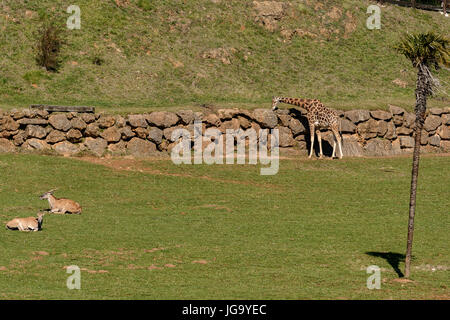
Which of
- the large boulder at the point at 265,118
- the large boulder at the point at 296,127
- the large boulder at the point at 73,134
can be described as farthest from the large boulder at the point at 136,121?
the large boulder at the point at 296,127

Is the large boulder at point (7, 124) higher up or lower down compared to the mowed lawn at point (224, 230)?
higher up

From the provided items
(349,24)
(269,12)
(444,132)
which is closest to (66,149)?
(444,132)

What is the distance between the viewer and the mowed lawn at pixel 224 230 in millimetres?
21438

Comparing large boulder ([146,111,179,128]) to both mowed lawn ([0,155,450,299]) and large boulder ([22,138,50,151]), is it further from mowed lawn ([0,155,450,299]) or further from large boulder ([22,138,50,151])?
large boulder ([22,138,50,151])

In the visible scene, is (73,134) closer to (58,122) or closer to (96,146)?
(58,122)

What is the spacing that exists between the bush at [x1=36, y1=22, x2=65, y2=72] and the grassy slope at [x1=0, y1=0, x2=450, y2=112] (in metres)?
0.48

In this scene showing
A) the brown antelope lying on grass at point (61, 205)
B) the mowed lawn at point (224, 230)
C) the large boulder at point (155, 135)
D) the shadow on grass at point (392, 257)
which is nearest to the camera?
the mowed lawn at point (224, 230)

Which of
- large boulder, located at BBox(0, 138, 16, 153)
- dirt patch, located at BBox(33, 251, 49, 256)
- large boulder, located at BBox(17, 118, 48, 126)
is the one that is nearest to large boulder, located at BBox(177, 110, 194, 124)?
large boulder, located at BBox(17, 118, 48, 126)

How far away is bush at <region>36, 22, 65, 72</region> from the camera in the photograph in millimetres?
46344

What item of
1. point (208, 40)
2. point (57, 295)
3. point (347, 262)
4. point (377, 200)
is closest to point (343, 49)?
point (208, 40)

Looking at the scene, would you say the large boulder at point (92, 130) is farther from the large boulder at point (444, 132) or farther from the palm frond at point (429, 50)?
the palm frond at point (429, 50)

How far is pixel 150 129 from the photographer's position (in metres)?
41.2

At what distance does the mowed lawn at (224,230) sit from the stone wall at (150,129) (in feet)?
4.86
